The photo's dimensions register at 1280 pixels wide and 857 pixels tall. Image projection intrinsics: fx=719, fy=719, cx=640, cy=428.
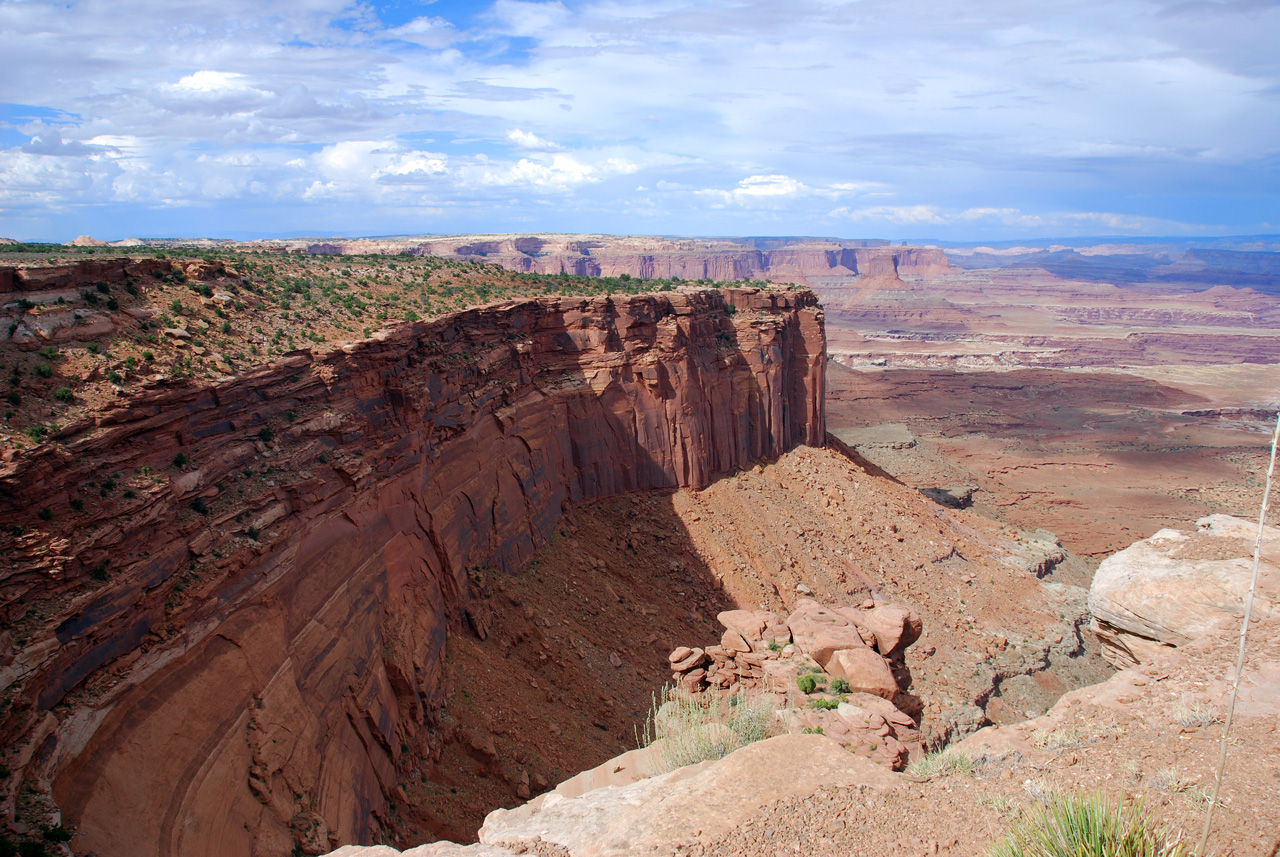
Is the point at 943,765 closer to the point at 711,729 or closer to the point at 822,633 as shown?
the point at 711,729

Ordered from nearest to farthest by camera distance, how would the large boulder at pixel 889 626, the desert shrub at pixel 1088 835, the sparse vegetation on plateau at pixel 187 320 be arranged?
the desert shrub at pixel 1088 835 < the sparse vegetation on plateau at pixel 187 320 < the large boulder at pixel 889 626

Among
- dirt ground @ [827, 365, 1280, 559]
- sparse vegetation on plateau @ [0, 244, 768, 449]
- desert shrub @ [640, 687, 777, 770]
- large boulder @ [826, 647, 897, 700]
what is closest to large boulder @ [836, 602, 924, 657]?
large boulder @ [826, 647, 897, 700]

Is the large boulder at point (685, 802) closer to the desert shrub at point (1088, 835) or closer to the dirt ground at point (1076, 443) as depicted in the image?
the desert shrub at point (1088, 835)

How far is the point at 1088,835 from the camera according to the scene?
28.9ft

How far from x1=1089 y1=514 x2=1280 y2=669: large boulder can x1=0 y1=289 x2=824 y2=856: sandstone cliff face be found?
1712 cm

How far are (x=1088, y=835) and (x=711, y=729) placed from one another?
7.59 metres

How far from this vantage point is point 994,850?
9.30 meters

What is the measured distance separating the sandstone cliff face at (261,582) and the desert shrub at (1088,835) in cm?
1245

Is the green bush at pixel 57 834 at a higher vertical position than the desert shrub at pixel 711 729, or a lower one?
higher

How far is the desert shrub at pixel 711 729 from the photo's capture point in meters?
14.7

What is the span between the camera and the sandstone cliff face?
35.9ft

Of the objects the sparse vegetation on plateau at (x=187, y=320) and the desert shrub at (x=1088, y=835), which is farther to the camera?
the sparse vegetation on plateau at (x=187, y=320)

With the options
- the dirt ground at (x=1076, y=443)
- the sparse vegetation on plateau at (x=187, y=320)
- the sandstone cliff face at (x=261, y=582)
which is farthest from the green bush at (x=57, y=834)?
the dirt ground at (x=1076, y=443)

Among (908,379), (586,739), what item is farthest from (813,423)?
(908,379)
